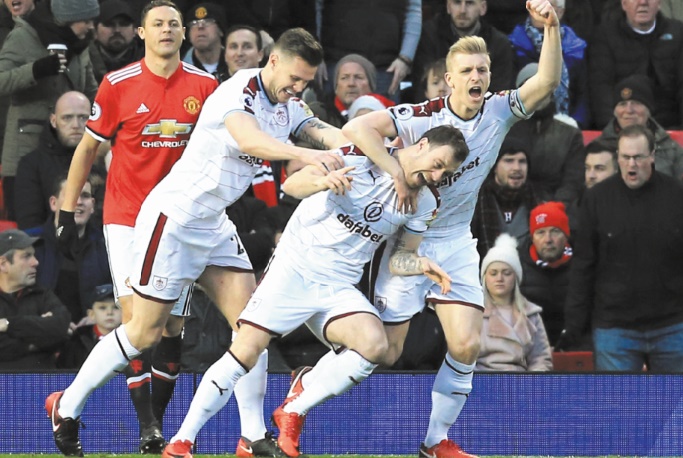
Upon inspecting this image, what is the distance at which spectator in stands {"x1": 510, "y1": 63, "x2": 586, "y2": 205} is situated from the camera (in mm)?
11570

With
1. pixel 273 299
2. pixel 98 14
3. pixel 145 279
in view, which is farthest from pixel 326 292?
pixel 98 14

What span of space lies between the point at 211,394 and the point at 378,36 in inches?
224

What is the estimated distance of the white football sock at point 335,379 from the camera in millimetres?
7496

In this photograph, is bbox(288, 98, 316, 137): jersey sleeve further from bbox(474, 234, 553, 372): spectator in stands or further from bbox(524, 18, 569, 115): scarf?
bbox(524, 18, 569, 115): scarf

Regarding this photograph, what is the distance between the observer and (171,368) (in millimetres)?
8477

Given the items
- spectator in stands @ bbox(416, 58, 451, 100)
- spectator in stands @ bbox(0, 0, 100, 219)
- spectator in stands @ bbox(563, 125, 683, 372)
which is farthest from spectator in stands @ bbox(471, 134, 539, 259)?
spectator in stands @ bbox(0, 0, 100, 219)

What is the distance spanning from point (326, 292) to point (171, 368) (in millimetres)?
1347

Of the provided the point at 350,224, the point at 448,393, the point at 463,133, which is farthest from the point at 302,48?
the point at 448,393

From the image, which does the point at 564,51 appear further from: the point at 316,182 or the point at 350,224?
the point at 316,182

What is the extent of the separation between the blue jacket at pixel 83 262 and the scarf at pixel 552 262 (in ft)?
10.4

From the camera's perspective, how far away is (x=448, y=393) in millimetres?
8102

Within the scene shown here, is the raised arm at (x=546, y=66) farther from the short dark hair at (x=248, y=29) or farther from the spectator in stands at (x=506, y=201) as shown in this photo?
the short dark hair at (x=248, y=29)

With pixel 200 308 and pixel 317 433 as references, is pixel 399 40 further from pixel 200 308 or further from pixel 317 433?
pixel 317 433

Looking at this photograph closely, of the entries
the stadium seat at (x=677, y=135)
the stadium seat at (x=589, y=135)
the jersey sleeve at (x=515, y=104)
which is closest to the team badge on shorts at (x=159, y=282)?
the jersey sleeve at (x=515, y=104)
